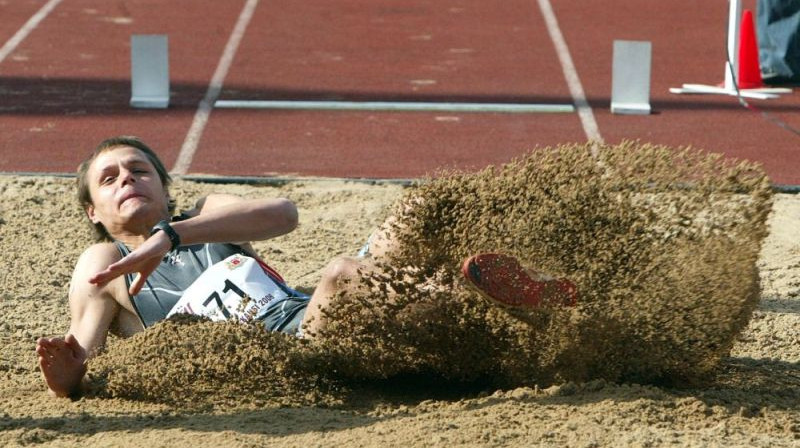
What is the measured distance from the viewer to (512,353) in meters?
3.41

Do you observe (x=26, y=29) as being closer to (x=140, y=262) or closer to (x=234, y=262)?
(x=234, y=262)

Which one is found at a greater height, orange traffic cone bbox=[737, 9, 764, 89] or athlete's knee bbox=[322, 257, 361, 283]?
athlete's knee bbox=[322, 257, 361, 283]

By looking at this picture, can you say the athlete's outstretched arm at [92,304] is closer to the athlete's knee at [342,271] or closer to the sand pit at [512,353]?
the sand pit at [512,353]

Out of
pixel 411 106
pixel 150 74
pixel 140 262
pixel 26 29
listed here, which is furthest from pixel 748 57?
pixel 140 262

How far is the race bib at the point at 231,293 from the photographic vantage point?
12.0 feet

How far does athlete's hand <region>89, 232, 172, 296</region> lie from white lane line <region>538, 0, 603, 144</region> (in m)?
3.70

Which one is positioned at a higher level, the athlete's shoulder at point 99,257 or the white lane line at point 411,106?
the athlete's shoulder at point 99,257

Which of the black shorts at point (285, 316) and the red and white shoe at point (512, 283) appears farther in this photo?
the black shorts at point (285, 316)

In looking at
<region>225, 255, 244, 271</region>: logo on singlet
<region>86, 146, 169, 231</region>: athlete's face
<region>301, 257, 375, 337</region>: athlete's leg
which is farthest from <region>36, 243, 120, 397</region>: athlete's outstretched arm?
<region>301, 257, 375, 337</region>: athlete's leg

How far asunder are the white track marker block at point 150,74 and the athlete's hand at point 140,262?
5028 mm

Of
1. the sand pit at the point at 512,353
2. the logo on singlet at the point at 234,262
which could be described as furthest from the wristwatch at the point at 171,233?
the logo on singlet at the point at 234,262

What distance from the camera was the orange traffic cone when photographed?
8.77m

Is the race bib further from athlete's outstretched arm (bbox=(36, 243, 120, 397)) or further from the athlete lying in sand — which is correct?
athlete's outstretched arm (bbox=(36, 243, 120, 397))

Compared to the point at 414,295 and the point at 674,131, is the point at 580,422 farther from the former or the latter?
the point at 674,131
